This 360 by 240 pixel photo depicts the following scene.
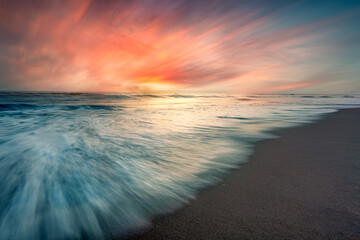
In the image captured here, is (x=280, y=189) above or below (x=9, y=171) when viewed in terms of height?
above

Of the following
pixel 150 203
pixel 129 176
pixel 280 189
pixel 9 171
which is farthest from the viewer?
pixel 9 171

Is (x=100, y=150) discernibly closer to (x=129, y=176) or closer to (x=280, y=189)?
(x=129, y=176)

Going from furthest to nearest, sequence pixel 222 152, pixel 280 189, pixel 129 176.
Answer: pixel 222 152 → pixel 129 176 → pixel 280 189

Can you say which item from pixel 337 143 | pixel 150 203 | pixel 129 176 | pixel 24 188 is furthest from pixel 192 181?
pixel 337 143

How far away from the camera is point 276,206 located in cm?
153

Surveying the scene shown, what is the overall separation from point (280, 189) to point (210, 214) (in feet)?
2.77

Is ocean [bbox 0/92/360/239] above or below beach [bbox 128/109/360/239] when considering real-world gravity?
below

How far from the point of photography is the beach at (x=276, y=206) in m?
1.26

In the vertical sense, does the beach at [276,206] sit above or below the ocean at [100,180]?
above

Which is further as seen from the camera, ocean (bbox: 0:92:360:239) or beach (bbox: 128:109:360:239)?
ocean (bbox: 0:92:360:239)

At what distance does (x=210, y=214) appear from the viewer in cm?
145

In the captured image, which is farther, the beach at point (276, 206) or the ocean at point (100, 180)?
the ocean at point (100, 180)

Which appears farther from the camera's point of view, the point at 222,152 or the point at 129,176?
the point at 222,152

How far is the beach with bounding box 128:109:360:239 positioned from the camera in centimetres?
126
